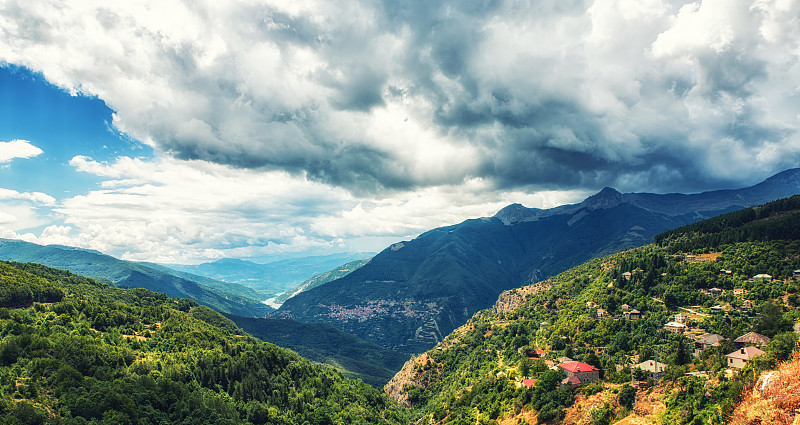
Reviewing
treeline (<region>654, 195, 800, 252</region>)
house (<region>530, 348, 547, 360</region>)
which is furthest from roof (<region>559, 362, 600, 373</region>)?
treeline (<region>654, 195, 800, 252</region>)

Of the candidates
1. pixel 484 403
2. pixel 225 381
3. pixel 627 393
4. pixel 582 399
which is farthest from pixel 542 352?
pixel 225 381

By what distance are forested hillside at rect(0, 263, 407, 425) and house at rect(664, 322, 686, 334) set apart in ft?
257

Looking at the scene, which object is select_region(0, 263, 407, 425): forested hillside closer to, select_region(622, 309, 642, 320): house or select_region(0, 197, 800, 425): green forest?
Answer: select_region(0, 197, 800, 425): green forest

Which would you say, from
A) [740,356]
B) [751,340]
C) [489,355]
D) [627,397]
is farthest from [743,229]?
[627,397]

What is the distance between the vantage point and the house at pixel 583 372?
6400 cm

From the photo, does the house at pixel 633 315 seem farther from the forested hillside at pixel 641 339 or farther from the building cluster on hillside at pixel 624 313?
the forested hillside at pixel 641 339

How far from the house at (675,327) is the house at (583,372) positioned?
31609 mm

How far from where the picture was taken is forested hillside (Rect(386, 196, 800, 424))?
150 feet

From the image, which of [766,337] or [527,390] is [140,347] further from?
[766,337]

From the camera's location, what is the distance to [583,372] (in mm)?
64438

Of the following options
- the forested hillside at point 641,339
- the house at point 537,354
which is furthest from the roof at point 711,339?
the house at point 537,354

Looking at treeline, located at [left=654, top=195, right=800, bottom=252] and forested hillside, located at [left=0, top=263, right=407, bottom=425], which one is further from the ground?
treeline, located at [left=654, top=195, right=800, bottom=252]

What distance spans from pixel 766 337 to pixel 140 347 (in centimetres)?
12469

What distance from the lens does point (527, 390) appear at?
65.6m
